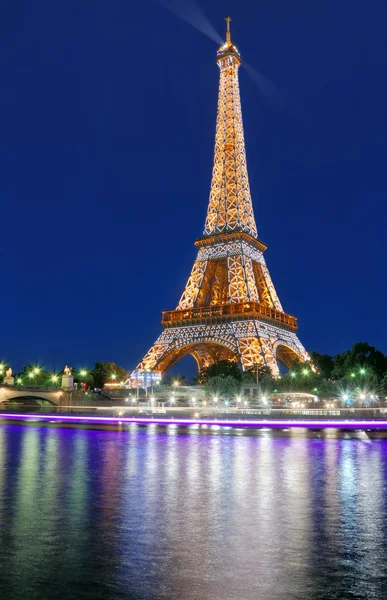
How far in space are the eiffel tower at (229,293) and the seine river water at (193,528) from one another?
54.6m

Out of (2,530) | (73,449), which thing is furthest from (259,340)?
(2,530)

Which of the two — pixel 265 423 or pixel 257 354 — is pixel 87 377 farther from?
pixel 265 423

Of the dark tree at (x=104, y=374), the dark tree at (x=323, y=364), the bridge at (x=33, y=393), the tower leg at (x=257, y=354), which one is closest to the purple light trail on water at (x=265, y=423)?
the tower leg at (x=257, y=354)

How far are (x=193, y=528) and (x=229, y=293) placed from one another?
227ft

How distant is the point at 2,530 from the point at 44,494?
3.41 m

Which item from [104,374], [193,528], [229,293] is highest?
[229,293]

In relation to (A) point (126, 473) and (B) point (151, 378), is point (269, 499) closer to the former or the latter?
(A) point (126, 473)

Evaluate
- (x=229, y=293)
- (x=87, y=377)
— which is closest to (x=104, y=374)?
(x=87, y=377)

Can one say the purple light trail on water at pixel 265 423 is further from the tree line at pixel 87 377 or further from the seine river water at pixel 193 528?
the tree line at pixel 87 377

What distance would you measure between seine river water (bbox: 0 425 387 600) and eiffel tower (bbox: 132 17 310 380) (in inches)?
2150

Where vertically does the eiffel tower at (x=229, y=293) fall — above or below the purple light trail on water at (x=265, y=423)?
above

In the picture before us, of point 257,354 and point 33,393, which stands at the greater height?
point 257,354

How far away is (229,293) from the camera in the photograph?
78.4 m

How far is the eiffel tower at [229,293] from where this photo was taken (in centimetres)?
7475
